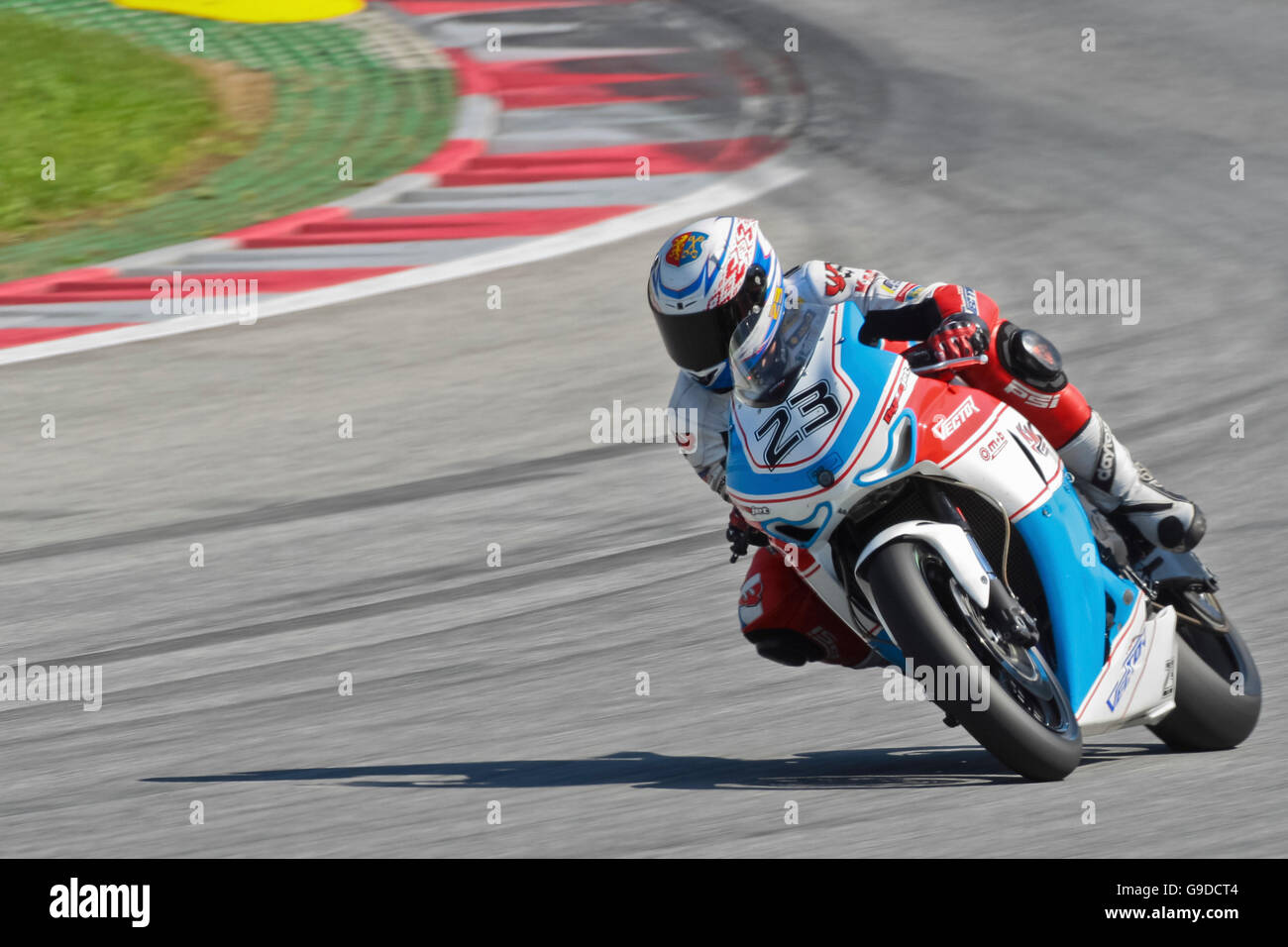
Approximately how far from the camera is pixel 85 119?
13.6m

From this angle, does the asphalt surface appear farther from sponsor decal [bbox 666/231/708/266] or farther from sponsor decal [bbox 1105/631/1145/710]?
sponsor decal [bbox 666/231/708/266]

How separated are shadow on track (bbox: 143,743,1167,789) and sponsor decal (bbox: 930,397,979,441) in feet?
2.96

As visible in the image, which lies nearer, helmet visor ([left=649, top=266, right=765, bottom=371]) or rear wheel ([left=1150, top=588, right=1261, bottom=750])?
helmet visor ([left=649, top=266, right=765, bottom=371])

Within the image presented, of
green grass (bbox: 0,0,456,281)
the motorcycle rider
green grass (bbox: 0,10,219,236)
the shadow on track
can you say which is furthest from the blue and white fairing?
green grass (bbox: 0,10,219,236)

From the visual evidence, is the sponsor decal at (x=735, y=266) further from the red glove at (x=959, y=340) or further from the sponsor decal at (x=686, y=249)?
the red glove at (x=959, y=340)

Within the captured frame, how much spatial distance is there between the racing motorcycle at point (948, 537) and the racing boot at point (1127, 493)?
23 cm

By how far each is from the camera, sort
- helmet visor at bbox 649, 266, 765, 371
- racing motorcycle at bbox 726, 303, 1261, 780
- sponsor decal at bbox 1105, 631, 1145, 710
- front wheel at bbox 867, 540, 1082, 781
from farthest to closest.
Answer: sponsor decal at bbox 1105, 631, 1145, 710, helmet visor at bbox 649, 266, 765, 371, racing motorcycle at bbox 726, 303, 1261, 780, front wheel at bbox 867, 540, 1082, 781

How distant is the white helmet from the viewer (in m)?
4.66

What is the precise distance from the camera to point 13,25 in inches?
609

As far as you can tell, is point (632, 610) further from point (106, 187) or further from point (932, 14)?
point (932, 14)

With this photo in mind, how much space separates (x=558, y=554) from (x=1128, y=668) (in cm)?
294

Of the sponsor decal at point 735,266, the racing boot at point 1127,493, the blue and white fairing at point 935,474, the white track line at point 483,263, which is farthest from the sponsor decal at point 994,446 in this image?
the white track line at point 483,263
